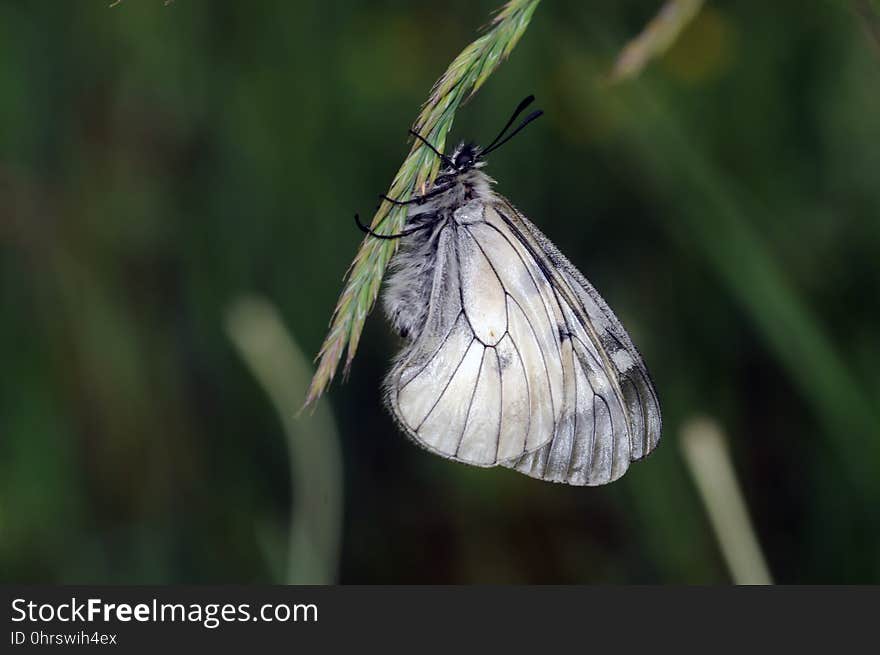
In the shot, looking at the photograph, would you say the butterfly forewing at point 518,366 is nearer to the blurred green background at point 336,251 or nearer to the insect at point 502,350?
the insect at point 502,350

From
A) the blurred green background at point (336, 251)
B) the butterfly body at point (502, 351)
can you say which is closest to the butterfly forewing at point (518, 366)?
the butterfly body at point (502, 351)

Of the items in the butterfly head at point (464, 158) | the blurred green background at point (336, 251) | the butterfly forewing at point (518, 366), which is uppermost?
the blurred green background at point (336, 251)

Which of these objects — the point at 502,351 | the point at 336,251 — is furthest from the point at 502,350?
the point at 336,251

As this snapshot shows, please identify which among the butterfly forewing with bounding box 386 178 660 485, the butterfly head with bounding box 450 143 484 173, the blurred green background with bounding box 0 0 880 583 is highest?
the blurred green background with bounding box 0 0 880 583

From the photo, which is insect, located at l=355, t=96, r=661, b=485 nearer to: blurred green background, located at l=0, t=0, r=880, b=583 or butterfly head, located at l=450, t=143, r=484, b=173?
butterfly head, located at l=450, t=143, r=484, b=173

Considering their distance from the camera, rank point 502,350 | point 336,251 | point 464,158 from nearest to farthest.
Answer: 1. point 464,158
2. point 502,350
3. point 336,251

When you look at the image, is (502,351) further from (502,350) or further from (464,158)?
(464,158)

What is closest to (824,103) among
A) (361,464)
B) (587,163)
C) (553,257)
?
(587,163)

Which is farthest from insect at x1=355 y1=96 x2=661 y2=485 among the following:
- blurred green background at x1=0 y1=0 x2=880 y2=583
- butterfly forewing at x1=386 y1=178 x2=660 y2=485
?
blurred green background at x1=0 y1=0 x2=880 y2=583
